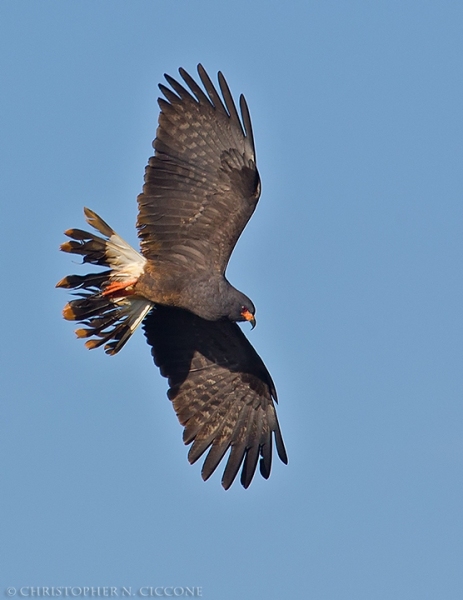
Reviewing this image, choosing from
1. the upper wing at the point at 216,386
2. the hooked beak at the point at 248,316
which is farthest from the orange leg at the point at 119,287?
the hooked beak at the point at 248,316

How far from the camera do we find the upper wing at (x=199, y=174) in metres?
14.0

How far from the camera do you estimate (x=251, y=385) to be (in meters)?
15.4

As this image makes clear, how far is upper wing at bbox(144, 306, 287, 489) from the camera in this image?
1518 cm

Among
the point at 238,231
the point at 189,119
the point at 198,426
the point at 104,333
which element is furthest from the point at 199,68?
the point at 198,426

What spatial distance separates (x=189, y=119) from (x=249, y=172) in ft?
2.59

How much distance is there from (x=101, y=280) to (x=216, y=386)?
1.98 metres

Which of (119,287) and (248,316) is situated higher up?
(119,287)

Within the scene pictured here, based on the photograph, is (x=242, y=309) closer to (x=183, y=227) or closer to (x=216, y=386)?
(x=183, y=227)

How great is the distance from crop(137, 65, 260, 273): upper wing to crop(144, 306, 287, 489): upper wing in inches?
50.7

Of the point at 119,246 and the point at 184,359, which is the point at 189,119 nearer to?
the point at 119,246

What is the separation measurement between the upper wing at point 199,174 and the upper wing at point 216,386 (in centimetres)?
129

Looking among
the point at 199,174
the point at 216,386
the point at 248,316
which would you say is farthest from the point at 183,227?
the point at 216,386

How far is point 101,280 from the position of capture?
46.9ft

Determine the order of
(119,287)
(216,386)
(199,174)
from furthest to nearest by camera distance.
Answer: (216,386), (119,287), (199,174)
